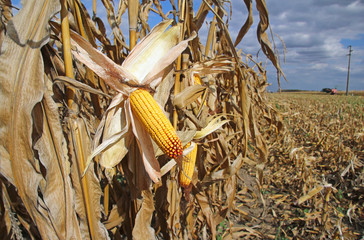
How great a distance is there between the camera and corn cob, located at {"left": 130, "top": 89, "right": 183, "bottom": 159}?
1.07m

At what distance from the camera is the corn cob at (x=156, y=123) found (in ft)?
3.52

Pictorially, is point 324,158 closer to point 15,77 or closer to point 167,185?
point 167,185

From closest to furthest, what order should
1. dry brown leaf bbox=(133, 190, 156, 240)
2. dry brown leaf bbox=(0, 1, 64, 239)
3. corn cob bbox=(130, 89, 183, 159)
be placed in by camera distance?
dry brown leaf bbox=(0, 1, 64, 239), corn cob bbox=(130, 89, 183, 159), dry brown leaf bbox=(133, 190, 156, 240)

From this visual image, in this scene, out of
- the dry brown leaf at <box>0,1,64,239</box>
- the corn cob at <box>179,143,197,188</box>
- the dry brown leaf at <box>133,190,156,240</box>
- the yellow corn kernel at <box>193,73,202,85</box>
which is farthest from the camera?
the yellow corn kernel at <box>193,73,202,85</box>

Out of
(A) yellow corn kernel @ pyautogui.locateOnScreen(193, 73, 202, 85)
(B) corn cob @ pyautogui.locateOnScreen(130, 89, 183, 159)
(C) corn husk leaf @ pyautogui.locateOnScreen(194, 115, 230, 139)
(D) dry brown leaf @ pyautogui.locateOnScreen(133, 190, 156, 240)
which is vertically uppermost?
(A) yellow corn kernel @ pyautogui.locateOnScreen(193, 73, 202, 85)

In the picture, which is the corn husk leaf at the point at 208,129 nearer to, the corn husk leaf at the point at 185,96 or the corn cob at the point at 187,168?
the corn cob at the point at 187,168

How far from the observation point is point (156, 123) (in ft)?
3.52

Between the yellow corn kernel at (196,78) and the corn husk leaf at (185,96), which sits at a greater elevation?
the yellow corn kernel at (196,78)

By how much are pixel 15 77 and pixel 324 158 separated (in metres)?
5.00

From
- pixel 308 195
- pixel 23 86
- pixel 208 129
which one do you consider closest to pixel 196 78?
pixel 208 129

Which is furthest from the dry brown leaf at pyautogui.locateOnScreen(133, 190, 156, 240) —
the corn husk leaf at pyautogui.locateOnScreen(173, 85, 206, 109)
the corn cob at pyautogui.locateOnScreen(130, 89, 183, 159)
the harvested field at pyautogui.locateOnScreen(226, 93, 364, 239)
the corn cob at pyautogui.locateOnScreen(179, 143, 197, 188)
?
the harvested field at pyautogui.locateOnScreen(226, 93, 364, 239)

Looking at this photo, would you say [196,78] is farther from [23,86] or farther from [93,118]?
[23,86]

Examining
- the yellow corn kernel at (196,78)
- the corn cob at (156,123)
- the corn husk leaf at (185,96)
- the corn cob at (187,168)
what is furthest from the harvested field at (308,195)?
the corn cob at (156,123)

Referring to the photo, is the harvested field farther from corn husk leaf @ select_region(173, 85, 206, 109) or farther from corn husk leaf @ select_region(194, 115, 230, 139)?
corn husk leaf @ select_region(173, 85, 206, 109)
